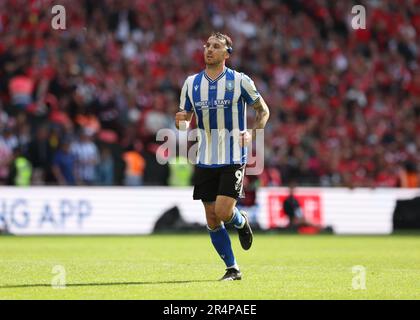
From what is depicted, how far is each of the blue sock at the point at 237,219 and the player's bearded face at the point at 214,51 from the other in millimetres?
1588

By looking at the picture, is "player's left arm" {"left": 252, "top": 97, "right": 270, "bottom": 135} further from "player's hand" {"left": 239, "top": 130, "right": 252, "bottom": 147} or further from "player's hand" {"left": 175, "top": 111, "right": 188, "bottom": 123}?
"player's hand" {"left": 175, "top": 111, "right": 188, "bottom": 123}

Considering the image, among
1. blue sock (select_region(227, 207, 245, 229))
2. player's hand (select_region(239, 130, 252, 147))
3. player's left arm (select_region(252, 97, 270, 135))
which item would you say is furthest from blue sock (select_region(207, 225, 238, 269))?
player's left arm (select_region(252, 97, 270, 135))

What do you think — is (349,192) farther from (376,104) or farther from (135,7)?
(135,7)

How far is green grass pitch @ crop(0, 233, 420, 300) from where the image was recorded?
8688 mm

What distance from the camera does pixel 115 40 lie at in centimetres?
2492

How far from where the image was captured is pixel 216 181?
10.2m

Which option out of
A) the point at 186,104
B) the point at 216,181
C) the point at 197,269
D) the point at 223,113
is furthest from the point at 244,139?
Result: the point at 197,269

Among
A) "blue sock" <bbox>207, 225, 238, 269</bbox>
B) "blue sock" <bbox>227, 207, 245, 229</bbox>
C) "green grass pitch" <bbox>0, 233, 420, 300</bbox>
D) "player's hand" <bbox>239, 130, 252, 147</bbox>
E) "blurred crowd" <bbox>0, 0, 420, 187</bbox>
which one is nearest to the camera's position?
"green grass pitch" <bbox>0, 233, 420, 300</bbox>

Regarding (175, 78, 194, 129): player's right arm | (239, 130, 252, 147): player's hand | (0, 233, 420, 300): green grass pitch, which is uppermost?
(175, 78, 194, 129): player's right arm

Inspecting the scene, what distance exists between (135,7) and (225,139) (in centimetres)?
1621

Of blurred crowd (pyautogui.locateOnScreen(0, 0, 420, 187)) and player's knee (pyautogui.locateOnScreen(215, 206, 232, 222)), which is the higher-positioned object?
blurred crowd (pyautogui.locateOnScreen(0, 0, 420, 187))

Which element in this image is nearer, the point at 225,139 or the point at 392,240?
the point at 225,139

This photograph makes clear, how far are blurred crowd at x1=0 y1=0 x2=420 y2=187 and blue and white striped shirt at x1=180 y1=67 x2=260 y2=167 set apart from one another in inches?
422
